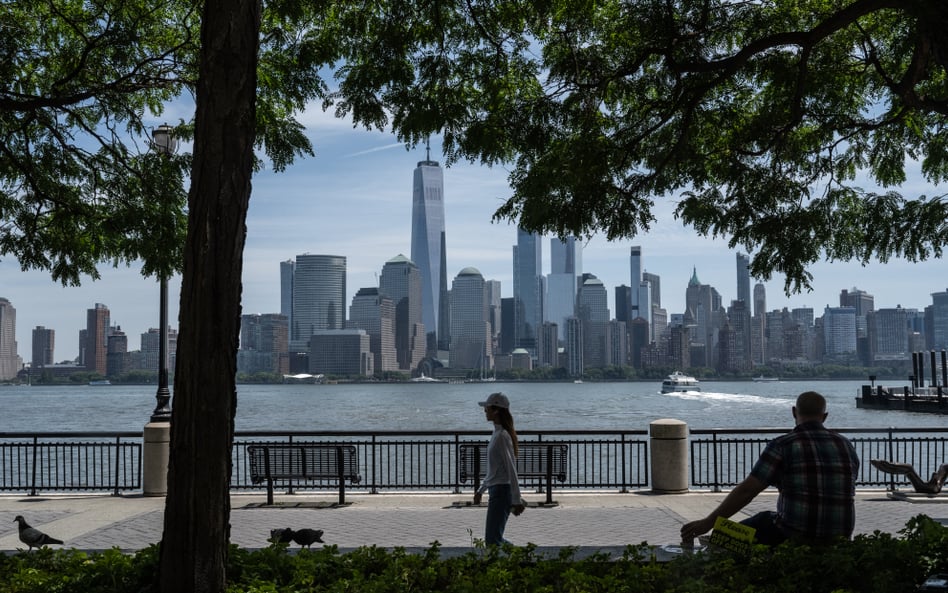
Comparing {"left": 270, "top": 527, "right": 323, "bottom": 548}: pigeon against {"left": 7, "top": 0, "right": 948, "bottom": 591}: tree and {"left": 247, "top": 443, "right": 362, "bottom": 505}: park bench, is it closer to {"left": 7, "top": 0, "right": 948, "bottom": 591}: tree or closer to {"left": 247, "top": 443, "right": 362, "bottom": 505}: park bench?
{"left": 7, "top": 0, "right": 948, "bottom": 591}: tree

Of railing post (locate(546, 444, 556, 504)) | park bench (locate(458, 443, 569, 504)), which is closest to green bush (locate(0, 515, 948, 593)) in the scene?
railing post (locate(546, 444, 556, 504))

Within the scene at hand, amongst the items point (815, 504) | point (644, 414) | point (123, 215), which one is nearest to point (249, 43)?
point (815, 504)

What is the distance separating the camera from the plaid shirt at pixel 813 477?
5.39 metres

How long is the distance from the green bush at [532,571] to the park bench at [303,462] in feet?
29.4

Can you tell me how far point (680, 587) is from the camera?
4.79 m

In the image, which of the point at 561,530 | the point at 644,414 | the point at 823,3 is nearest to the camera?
the point at 823,3

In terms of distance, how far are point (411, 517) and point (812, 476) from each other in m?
8.74

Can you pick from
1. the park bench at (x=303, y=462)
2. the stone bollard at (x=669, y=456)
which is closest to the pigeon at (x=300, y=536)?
the park bench at (x=303, y=462)

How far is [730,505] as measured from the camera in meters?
5.09

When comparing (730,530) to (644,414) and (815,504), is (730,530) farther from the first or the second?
(644,414)

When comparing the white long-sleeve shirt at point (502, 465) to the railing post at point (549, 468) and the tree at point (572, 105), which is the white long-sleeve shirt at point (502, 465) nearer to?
the tree at point (572, 105)

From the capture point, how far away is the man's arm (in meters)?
5.10

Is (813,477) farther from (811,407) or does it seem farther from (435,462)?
(435,462)

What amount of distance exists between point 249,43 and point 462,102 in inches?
141
